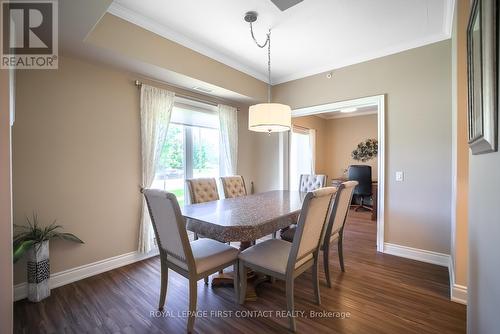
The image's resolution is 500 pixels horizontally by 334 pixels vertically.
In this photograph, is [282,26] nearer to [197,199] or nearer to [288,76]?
[288,76]

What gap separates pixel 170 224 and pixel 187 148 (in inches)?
80.1

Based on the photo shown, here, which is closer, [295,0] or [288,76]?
[295,0]

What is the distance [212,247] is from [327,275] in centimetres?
117

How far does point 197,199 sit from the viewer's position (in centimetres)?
280

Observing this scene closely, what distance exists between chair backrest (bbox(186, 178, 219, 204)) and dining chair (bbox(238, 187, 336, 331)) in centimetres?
111

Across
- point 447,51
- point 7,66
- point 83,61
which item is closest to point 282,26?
point 447,51

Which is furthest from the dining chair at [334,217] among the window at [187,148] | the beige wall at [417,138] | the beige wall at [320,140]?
the beige wall at [320,140]

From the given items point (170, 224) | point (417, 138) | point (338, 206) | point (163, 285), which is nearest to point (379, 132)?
point (417, 138)

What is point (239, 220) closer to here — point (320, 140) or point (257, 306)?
point (257, 306)

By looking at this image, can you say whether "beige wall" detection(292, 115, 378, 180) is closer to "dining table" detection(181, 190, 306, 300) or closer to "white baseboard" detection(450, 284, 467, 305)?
"dining table" detection(181, 190, 306, 300)

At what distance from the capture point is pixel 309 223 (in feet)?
5.46

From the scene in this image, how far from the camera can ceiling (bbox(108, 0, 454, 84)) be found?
2.16 m

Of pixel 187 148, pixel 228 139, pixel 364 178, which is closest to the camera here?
pixel 187 148

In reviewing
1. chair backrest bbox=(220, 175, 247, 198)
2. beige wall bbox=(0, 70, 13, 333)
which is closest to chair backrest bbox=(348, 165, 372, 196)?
chair backrest bbox=(220, 175, 247, 198)
